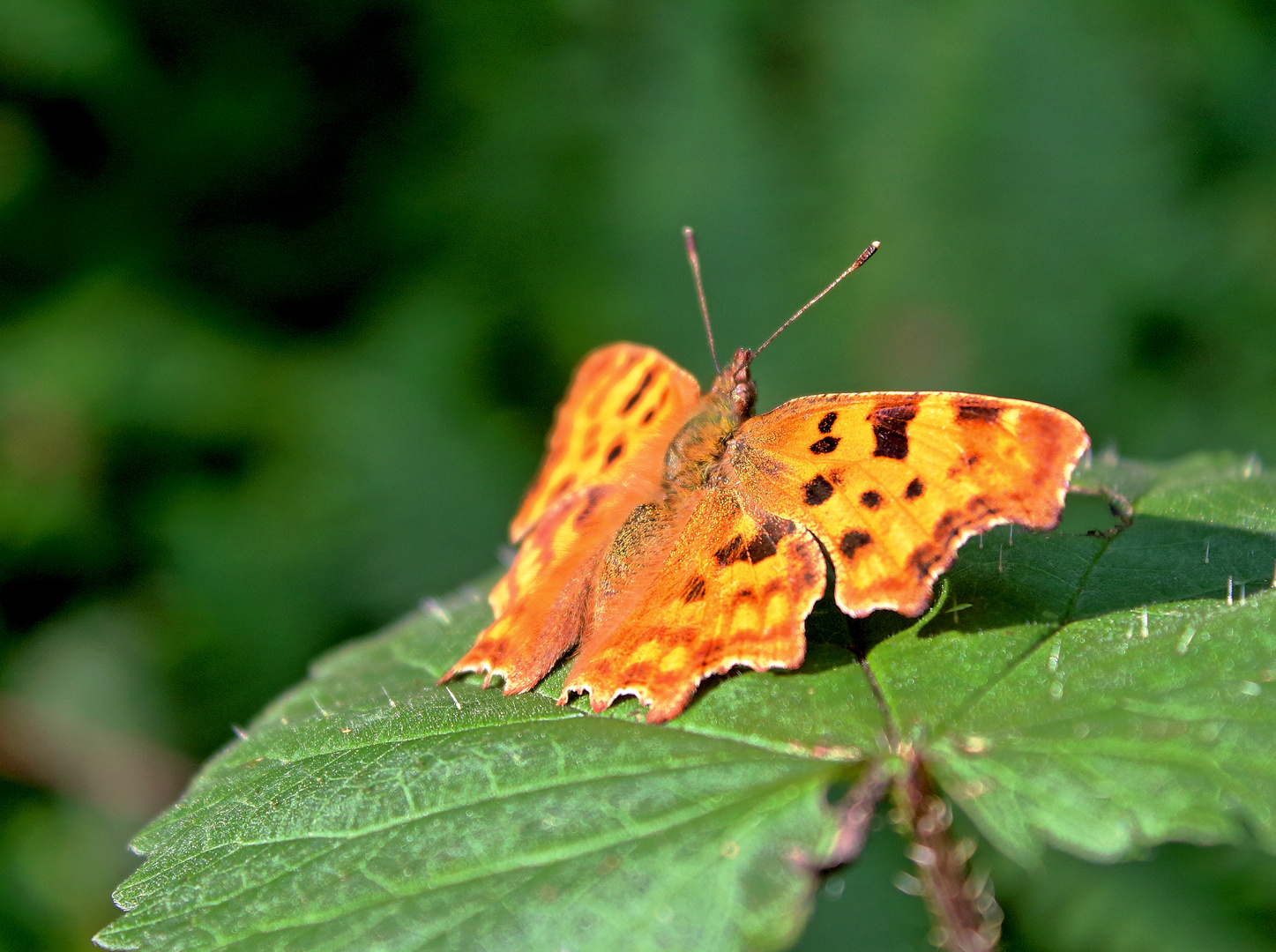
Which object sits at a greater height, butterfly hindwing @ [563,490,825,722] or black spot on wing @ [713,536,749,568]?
black spot on wing @ [713,536,749,568]

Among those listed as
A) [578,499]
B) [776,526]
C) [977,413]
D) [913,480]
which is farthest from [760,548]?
[578,499]

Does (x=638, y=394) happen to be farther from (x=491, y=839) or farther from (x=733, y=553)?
(x=491, y=839)

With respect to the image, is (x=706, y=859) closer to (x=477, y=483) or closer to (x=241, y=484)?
(x=477, y=483)

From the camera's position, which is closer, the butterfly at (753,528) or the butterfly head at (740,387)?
the butterfly at (753,528)

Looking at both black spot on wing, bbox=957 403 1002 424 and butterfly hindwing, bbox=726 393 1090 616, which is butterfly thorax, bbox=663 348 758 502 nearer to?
butterfly hindwing, bbox=726 393 1090 616

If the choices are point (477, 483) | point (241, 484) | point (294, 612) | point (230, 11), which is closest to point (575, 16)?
point (230, 11)

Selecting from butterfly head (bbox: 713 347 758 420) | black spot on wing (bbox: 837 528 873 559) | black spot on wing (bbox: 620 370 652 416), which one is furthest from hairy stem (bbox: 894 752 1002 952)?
black spot on wing (bbox: 620 370 652 416)

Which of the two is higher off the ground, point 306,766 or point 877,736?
point 306,766

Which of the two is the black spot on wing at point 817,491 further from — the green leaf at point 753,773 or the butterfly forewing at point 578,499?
the butterfly forewing at point 578,499

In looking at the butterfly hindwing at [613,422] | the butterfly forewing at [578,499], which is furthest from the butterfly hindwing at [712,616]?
the butterfly hindwing at [613,422]
